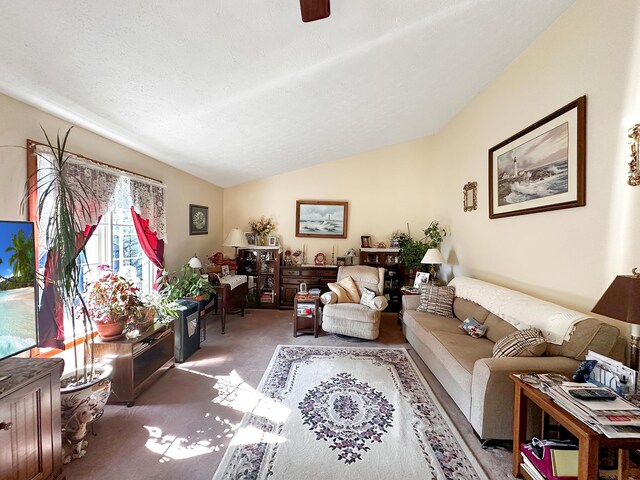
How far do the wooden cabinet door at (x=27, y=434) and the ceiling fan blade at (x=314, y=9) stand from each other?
7.53 feet

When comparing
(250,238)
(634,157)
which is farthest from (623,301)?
(250,238)

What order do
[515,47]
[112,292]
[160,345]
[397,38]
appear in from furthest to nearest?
[160,345] → [515,47] → [112,292] → [397,38]

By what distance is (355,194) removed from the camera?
523 centimetres

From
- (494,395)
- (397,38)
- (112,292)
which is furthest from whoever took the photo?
(112,292)

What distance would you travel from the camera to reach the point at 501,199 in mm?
2936

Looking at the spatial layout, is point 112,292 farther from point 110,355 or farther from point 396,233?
point 396,233

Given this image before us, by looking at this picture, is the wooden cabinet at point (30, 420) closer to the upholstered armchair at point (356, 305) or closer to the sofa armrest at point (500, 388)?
the sofa armrest at point (500, 388)

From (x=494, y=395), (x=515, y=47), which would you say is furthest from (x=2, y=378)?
(x=515, y=47)

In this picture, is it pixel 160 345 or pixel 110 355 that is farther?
pixel 160 345

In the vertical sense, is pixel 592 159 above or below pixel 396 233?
above

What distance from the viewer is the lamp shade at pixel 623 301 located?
4.32 ft

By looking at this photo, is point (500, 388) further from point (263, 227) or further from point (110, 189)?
point (263, 227)

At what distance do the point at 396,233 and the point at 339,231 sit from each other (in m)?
1.12

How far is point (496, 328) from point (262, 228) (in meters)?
4.06
